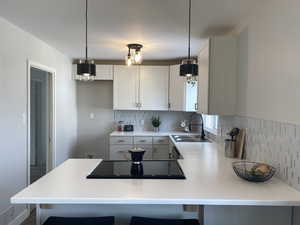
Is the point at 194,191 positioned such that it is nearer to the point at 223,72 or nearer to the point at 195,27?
the point at 223,72

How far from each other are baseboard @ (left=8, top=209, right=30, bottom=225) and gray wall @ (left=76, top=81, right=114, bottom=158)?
228 cm

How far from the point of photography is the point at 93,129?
5500 mm

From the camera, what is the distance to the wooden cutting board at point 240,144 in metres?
2.64

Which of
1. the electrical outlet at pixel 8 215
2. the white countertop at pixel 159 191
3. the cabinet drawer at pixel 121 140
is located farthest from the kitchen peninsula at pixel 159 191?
the cabinet drawer at pixel 121 140

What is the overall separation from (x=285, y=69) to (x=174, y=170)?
1.07 metres

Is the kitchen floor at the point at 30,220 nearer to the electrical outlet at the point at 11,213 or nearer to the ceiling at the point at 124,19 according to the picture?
the electrical outlet at the point at 11,213

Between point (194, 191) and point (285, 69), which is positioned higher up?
point (285, 69)

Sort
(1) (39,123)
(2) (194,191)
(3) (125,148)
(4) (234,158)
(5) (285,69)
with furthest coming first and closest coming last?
(3) (125,148) → (1) (39,123) → (4) (234,158) → (5) (285,69) → (2) (194,191)

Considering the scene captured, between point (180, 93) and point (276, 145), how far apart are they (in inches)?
122

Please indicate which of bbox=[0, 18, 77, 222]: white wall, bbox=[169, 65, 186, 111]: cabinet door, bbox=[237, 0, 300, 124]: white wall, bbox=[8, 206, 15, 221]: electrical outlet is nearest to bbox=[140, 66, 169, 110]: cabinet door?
bbox=[169, 65, 186, 111]: cabinet door

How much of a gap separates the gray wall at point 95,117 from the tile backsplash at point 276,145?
3.34m

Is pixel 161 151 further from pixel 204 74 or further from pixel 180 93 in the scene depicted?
pixel 204 74

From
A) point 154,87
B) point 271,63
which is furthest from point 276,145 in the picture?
point 154,87

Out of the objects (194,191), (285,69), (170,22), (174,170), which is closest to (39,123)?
(170,22)
